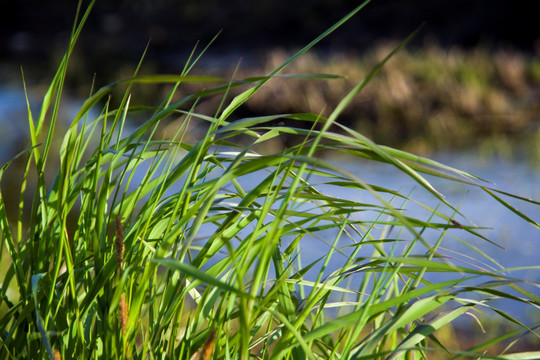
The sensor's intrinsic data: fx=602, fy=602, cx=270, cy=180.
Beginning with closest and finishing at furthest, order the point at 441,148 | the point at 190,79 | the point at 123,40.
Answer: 1. the point at 190,79
2. the point at 441,148
3. the point at 123,40

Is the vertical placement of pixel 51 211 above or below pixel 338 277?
below

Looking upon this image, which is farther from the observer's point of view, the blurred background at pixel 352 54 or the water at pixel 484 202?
the blurred background at pixel 352 54

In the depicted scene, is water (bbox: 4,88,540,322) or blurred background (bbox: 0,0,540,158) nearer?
water (bbox: 4,88,540,322)

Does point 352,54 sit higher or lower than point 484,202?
higher

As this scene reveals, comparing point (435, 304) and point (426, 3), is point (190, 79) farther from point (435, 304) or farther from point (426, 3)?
point (426, 3)

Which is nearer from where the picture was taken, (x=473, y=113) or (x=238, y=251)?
(x=238, y=251)

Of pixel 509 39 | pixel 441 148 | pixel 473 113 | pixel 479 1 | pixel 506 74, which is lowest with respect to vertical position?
pixel 441 148

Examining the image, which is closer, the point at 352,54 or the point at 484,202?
the point at 484,202

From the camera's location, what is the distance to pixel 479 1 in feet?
28.0

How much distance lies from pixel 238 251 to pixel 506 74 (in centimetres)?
465

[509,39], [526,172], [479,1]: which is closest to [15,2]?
[479,1]

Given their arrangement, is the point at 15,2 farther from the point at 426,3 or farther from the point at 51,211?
the point at 51,211

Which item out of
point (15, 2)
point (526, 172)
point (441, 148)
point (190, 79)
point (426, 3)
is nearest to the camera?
point (190, 79)

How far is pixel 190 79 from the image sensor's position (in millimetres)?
576
